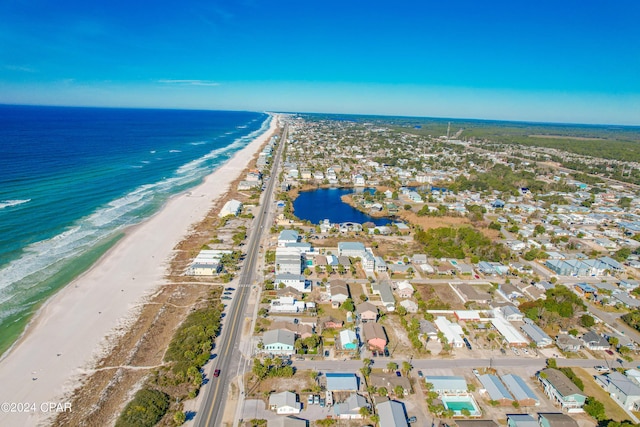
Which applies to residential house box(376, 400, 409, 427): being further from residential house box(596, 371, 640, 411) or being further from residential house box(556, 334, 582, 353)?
residential house box(556, 334, 582, 353)

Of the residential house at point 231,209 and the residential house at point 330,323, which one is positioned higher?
the residential house at point 231,209

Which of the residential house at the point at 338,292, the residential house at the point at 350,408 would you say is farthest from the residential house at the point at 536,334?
the residential house at the point at 350,408

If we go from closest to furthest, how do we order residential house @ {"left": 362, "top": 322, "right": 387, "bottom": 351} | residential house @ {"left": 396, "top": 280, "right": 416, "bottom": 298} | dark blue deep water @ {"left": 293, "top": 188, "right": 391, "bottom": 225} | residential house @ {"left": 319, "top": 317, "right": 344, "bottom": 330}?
residential house @ {"left": 362, "top": 322, "right": 387, "bottom": 351} → residential house @ {"left": 319, "top": 317, "right": 344, "bottom": 330} → residential house @ {"left": 396, "top": 280, "right": 416, "bottom": 298} → dark blue deep water @ {"left": 293, "top": 188, "right": 391, "bottom": 225}

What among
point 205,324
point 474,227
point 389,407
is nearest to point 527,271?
point 474,227

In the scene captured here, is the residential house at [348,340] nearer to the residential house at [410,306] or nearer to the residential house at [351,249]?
the residential house at [410,306]

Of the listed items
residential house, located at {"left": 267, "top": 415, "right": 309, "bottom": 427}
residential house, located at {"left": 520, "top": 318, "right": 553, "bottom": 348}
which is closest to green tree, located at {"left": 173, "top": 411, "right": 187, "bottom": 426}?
residential house, located at {"left": 267, "top": 415, "right": 309, "bottom": 427}

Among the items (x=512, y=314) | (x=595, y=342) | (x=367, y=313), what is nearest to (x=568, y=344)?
(x=595, y=342)
